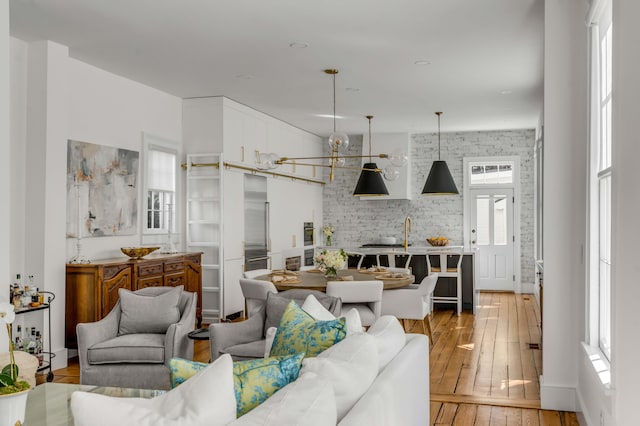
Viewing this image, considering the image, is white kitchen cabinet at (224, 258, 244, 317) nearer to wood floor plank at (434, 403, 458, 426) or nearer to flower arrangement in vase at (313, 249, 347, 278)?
flower arrangement in vase at (313, 249, 347, 278)

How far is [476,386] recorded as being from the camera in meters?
4.91

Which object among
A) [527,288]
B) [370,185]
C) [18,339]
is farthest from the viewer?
[527,288]

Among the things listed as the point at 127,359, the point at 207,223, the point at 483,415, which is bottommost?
the point at 483,415

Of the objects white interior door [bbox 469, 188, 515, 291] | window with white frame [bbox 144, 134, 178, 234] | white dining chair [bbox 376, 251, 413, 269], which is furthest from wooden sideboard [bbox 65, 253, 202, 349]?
white interior door [bbox 469, 188, 515, 291]

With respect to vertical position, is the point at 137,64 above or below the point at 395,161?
above

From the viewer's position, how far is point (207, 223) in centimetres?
776

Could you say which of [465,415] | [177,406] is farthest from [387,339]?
[465,415]

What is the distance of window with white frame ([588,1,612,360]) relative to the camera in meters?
3.57

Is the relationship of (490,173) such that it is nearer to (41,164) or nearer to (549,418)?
(549,418)

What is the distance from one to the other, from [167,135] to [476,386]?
4.88 metres

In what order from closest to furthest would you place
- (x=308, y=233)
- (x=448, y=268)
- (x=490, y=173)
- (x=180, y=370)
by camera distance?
(x=180, y=370)
(x=448, y=268)
(x=308, y=233)
(x=490, y=173)

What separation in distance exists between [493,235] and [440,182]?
239 cm

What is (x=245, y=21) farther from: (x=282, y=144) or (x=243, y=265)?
(x=282, y=144)

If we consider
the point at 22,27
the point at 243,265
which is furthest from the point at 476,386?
the point at 22,27
